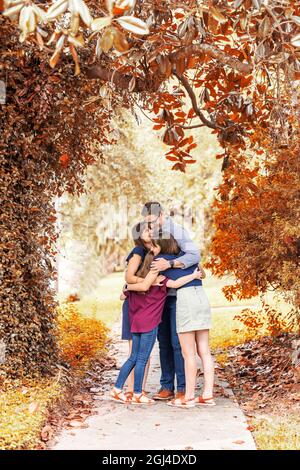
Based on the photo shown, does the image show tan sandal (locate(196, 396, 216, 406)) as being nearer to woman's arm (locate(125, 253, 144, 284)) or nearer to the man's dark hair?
woman's arm (locate(125, 253, 144, 284))

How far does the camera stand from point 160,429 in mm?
6363

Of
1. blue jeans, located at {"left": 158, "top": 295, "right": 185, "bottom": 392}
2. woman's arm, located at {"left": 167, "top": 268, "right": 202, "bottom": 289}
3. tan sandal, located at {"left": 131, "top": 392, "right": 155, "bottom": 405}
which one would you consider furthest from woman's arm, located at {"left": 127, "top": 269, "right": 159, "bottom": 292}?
tan sandal, located at {"left": 131, "top": 392, "right": 155, "bottom": 405}

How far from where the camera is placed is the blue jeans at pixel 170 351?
7688mm

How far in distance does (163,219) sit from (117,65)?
191 centimetres

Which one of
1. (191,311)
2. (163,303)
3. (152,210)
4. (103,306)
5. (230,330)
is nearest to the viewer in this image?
(191,311)

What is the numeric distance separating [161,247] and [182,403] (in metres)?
1.59

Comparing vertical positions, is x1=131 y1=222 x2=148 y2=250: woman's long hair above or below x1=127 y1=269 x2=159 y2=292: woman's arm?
above

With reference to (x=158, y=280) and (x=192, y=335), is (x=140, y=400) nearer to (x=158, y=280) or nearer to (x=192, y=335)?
(x=192, y=335)

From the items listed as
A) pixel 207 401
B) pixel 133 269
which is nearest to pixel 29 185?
pixel 133 269

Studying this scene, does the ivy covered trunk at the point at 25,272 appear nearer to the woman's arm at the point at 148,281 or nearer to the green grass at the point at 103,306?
the woman's arm at the point at 148,281

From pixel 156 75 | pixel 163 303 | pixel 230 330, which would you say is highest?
pixel 156 75

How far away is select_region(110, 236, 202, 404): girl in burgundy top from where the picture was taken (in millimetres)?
7375

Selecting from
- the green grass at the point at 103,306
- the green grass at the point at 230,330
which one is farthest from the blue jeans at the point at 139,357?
the green grass at the point at 103,306

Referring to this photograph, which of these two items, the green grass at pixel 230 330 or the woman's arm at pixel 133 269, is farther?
the woman's arm at pixel 133 269
